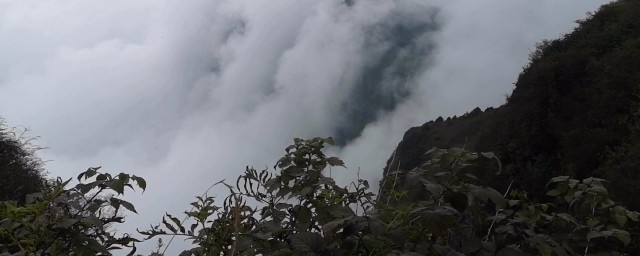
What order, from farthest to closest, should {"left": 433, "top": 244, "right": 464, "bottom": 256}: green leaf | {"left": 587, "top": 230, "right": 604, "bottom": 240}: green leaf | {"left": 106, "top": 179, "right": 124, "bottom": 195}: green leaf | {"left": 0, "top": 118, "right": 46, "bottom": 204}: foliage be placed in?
{"left": 0, "top": 118, "right": 46, "bottom": 204}: foliage, {"left": 587, "top": 230, "right": 604, "bottom": 240}: green leaf, {"left": 106, "top": 179, "right": 124, "bottom": 195}: green leaf, {"left": 433, "top": 244, "right": 464, "bottom": 256}: green leaf

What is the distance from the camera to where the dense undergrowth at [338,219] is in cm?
146

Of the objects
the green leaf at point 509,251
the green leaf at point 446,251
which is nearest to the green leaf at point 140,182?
the green leaf at point 446,251

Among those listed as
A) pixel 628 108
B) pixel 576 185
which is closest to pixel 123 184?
pixel 576 185

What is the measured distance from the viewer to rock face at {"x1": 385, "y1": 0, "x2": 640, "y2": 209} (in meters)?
16.7

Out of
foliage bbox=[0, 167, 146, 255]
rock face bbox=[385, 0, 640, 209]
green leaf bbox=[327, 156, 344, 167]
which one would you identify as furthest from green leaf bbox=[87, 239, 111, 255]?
rock face bbox=[385, 0, 640, 209]

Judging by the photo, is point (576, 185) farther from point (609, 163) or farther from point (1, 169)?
point (1, 169)

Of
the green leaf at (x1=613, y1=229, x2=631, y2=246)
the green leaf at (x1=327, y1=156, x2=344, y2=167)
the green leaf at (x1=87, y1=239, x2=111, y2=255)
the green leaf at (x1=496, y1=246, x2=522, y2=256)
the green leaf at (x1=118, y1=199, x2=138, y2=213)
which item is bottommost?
the green leaf at (x1=613, y1=229, x2=631, y2=246)

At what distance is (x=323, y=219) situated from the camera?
1661 mm

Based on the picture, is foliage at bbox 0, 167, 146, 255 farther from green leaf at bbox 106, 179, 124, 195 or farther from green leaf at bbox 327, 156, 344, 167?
green leaf at bbox 327, 156, 344, 167

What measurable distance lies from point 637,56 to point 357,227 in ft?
60.2

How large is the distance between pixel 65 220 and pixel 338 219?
0.66 metres

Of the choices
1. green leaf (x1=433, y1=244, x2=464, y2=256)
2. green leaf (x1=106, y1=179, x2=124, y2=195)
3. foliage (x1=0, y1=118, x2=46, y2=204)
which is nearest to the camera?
green leaf (x1=433, y1=244, x2=464, y2=256)

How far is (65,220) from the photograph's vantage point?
4.73ft

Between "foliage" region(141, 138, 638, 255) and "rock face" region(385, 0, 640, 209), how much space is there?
44.3 ft
